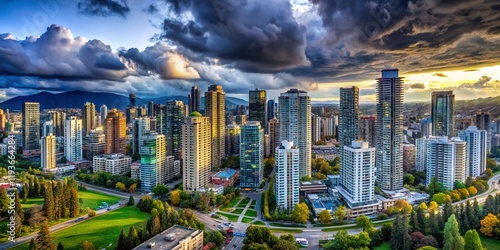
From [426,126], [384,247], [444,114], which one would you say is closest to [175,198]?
[384,247]

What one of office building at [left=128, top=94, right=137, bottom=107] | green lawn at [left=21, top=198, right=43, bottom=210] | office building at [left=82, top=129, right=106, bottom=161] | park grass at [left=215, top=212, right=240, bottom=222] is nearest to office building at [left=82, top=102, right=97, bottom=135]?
office building at [left=82, top=129, right=106, bottom=161]

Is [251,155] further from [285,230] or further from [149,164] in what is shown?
[285,230]

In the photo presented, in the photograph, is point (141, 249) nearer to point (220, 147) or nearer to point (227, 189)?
point (227, 189)

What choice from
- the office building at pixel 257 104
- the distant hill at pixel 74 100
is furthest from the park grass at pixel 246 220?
the distant hill at pixel 74 100

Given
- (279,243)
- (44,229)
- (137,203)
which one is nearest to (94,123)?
(137,203)

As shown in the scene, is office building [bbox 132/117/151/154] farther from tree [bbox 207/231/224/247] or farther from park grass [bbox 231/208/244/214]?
tree [bbox 207/231/224/247]

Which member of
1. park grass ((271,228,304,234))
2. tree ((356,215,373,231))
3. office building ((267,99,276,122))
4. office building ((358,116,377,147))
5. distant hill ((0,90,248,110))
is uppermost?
distant hill ((0,90,248,110))

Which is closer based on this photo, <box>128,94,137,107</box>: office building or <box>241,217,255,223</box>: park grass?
<box>241,217,255,223</box>: park grass
